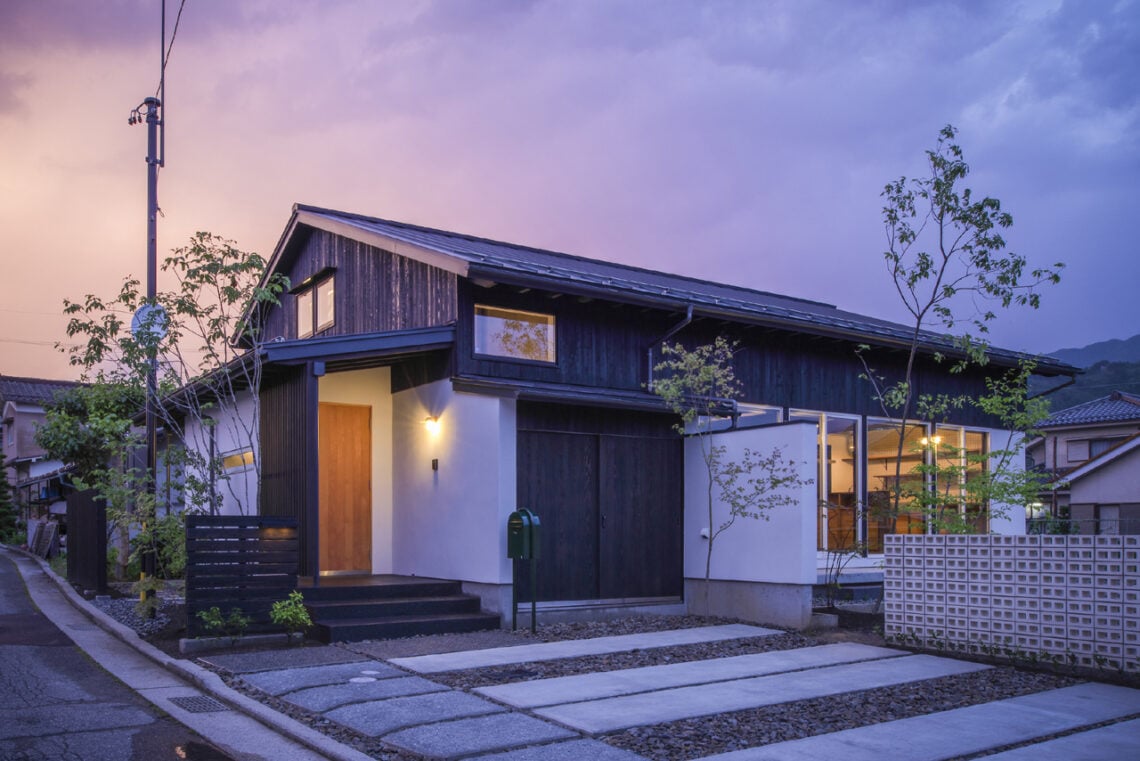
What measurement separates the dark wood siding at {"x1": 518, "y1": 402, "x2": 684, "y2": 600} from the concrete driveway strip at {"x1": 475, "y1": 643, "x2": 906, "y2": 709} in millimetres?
2770

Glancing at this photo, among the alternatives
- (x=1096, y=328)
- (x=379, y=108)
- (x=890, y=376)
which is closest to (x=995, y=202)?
(x=890, y=376)

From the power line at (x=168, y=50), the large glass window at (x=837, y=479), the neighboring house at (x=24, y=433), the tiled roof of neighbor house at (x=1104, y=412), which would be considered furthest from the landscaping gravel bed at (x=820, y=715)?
the neighboring house at (x=24, y=433)

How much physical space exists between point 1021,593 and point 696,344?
553 cm

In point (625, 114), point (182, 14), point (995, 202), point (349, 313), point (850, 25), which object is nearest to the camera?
point (995, 202)

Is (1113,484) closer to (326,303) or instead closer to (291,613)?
(326,303)

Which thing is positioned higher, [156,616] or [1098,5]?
[1098,5]

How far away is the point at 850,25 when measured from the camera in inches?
559

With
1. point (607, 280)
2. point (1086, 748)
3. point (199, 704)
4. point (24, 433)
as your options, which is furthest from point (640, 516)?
point (24, 433)

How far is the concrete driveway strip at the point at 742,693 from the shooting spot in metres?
5.75

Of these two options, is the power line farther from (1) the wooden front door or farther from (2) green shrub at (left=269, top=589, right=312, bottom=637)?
(2) green shrub at (left=269, top=589, right=312, bottom=637)

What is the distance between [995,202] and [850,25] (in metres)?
5.83

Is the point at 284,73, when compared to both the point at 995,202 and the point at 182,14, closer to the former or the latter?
the point at 182,14

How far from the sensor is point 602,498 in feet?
35.7

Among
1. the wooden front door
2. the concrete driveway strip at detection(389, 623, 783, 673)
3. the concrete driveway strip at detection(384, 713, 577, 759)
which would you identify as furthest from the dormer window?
the concrete driveway strip at detection(384, 713, 577, 759)
